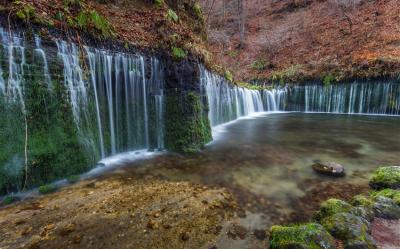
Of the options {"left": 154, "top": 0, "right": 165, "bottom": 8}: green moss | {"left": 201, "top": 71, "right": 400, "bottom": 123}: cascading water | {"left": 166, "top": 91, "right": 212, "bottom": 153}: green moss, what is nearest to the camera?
{"left": 166, "top": 91, "right": 212, "bottom": 153}: green moss

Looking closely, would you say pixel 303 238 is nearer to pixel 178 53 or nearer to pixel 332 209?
pixel 332 209

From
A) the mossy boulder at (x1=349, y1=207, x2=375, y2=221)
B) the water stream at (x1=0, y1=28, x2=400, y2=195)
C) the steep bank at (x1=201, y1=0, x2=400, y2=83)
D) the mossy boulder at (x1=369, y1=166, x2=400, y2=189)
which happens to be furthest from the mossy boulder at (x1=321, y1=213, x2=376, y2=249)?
the steep bank at (x1=201, y1=0, x2=400, y2=83)

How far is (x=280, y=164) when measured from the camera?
5.62 metres

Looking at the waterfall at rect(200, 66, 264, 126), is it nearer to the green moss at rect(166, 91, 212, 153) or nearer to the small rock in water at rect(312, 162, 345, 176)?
the green moss at rect(166, 91, 212, 153)

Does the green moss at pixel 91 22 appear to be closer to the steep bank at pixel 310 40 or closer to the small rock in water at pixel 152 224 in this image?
the small rock in water at pixel 152 224

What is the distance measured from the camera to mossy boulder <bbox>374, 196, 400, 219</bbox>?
307 centimetres

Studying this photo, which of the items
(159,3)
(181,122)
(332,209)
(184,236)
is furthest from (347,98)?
(184,236)

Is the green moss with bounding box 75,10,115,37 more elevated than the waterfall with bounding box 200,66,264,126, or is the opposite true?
the green moss with bounding box 75,10,115,37

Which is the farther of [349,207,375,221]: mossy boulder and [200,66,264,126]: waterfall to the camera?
[200,66,264,126]: waterfall

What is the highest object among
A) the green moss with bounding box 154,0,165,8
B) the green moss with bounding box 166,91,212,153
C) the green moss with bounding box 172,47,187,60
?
the green moss with bounding box 154,0,165,8

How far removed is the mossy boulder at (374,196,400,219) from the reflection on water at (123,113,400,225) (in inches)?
29.6

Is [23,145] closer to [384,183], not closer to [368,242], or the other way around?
[368,242]

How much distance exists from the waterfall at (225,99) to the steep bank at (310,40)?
3431 mm

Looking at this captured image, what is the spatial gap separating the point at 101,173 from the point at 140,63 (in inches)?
119
